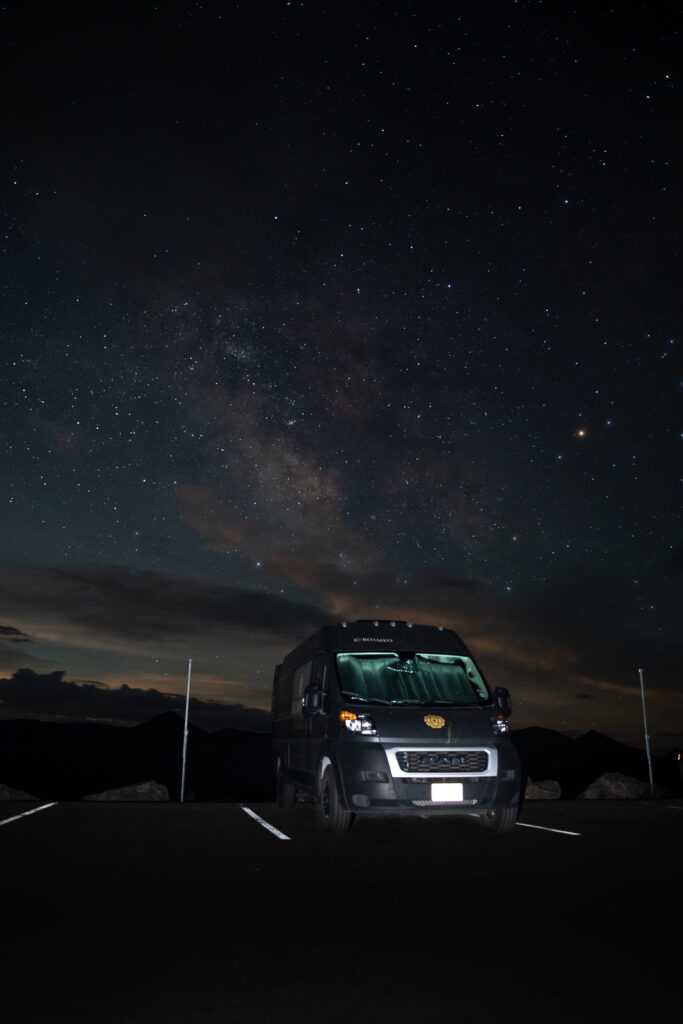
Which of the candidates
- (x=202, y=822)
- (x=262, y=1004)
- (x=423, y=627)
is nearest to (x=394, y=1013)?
(x=262, y=1004)

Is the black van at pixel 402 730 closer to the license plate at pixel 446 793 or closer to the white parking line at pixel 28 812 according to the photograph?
the license plate at pixel 446 793

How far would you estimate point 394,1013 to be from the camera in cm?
364

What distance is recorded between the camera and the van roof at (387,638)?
11531mm

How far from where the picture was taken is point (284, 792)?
14.3 metres

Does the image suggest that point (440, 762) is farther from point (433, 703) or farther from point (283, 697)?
point (283, 697)

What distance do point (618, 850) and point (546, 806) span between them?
6689mm

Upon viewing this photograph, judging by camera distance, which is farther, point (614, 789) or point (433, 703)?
point (614, 789)

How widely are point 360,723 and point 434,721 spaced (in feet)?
2.76

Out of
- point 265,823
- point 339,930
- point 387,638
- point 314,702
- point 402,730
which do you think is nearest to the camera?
point 339,930

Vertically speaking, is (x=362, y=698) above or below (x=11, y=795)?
above

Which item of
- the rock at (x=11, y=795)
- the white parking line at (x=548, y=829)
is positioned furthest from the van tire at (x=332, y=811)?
the rock at (x=11, y=795)

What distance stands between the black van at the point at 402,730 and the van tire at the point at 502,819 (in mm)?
16

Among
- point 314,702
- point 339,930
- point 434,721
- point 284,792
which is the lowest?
point 339,930

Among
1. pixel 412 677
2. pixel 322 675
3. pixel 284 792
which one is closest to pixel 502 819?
pixel 412 677
